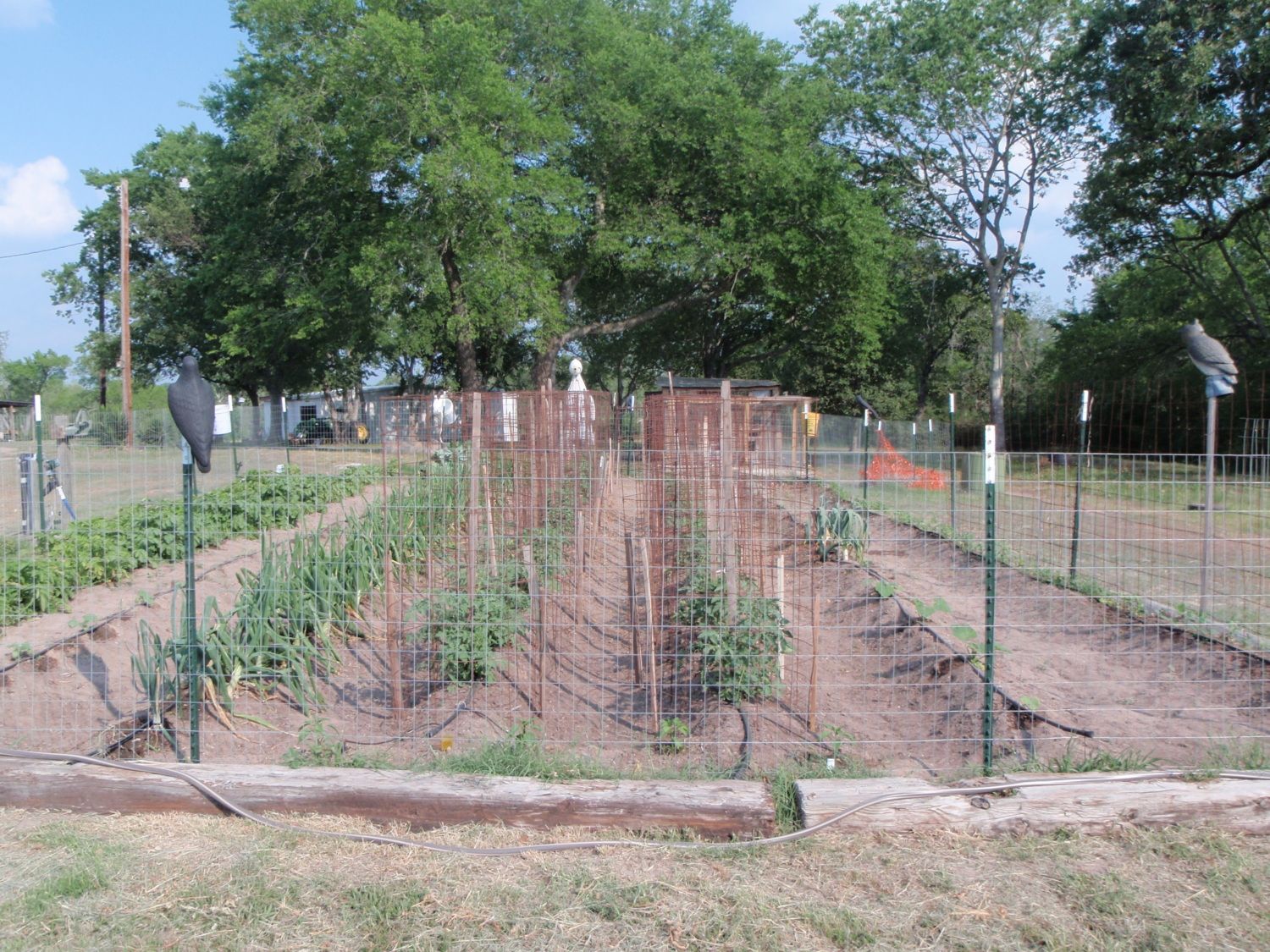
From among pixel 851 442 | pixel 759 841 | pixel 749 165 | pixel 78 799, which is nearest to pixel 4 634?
pixel 78 799

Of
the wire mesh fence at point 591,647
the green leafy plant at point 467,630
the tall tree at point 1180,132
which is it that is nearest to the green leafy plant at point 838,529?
the wire mesh fence at point 591,647

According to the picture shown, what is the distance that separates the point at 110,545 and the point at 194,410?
4.32 metres

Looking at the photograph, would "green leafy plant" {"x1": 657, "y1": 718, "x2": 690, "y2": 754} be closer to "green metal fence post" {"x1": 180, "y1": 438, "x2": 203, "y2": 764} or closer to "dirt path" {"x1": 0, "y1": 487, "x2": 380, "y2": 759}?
"dirt path" {"x1": 0, "y1": 487, "x2": 380, "y2": 759}

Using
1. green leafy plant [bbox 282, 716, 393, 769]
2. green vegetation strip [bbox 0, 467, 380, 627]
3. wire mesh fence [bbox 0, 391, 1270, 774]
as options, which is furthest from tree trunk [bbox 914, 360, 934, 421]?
green leafy plant [bbox 282, 716, 393, 769]

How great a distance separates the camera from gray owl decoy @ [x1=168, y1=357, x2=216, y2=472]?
13.6 feet

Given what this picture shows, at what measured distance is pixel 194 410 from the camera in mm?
4180

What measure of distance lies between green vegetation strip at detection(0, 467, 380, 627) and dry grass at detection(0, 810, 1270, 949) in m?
2.62

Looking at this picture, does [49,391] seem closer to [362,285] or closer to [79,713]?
[362,285]

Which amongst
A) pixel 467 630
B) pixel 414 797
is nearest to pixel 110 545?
pixel 467 630

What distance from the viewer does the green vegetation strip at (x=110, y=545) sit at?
639 cm

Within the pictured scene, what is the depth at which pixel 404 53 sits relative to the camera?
21531 millimetres

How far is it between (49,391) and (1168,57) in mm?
98650

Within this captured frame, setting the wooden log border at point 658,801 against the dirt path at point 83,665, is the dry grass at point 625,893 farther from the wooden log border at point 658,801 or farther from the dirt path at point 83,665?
the dirt path at point 83,665

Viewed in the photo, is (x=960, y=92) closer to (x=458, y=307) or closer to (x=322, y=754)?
(x=458, y=307)
